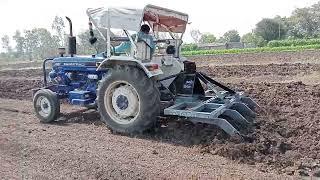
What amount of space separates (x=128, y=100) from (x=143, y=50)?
0.92 metres

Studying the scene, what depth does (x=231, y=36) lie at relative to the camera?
81.1 meters

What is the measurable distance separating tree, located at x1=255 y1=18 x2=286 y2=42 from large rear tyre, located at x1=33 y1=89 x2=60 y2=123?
57.0 m

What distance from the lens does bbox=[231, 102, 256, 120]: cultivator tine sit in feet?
24.9

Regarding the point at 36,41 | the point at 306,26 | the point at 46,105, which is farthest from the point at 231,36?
the point at 46,105

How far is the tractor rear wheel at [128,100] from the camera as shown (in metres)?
6.95

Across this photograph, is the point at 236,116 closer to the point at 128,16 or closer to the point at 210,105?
the point at 210,105

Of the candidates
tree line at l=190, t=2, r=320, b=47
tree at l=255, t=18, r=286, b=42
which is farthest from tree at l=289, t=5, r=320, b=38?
tree at l=255, t=18, r=286, b=42

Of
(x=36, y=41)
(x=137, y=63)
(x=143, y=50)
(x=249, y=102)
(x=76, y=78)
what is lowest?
(x=249, y=102)

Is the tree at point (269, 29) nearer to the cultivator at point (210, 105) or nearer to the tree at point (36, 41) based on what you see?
the tree at point (36, 41)

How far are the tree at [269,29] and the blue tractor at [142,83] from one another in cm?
5657

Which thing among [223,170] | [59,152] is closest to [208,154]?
[223,170]

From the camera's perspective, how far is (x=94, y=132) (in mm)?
7570

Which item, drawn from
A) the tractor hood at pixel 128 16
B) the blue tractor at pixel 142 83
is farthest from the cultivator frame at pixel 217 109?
the tractor hood at pixel 128 16

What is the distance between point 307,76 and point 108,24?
10.0m
